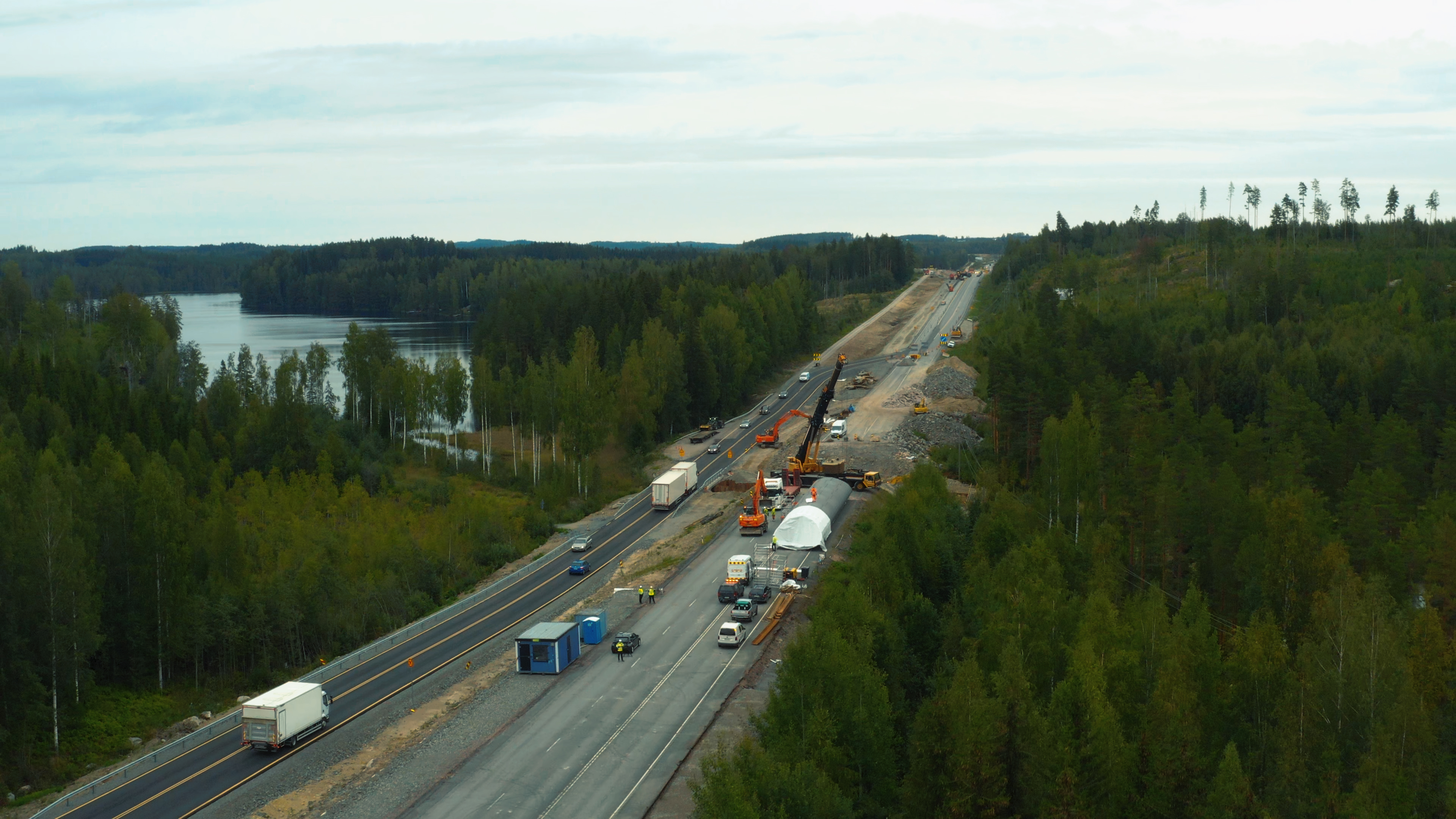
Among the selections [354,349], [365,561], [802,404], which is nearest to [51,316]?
[354,349]

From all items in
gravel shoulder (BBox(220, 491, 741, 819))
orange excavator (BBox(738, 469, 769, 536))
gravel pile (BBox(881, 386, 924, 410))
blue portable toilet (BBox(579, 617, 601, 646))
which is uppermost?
gravel pile (BBox(881, 386, 924, 410))

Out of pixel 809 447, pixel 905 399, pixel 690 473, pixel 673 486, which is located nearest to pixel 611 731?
pixel 673 486

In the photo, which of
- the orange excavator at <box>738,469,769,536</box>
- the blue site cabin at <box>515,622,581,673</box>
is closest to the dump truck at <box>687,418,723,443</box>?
the orange excavator at <box>738,469,769,536</box>

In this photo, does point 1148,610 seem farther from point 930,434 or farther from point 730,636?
point 930,434

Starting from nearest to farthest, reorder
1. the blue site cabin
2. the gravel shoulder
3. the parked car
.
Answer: the gravel shoulder, the blue site cabin, the parked car

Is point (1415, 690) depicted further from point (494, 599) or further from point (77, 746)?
point (77, 746)

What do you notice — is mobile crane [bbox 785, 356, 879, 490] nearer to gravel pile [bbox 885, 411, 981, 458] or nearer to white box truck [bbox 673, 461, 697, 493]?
white box truck [bbox 673, 461, 697, 493]
